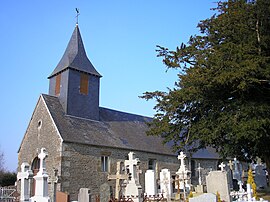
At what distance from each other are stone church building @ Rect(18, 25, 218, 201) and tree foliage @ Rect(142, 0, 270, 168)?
19.1 ft

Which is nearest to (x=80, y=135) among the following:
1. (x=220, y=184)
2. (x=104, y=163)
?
(x=104, y=163)

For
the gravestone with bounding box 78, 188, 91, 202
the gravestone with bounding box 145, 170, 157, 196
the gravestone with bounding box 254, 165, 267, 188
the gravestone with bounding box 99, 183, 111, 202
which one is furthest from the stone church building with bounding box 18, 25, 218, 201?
the gravestone with bounding box 254, 165, 267, 188

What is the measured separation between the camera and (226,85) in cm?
1541

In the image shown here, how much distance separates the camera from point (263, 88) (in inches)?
619

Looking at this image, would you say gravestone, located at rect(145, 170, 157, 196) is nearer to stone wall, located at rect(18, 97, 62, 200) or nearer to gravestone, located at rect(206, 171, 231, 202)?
stone wall, located at rect(18, 97, 62, 200)

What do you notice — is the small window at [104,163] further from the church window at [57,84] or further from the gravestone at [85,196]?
the gravestone at [85,196]

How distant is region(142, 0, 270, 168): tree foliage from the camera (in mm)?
13875

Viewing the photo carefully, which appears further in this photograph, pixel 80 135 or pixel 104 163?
pixel 104 163

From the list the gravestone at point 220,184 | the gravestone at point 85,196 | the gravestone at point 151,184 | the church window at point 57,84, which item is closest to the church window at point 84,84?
the church window at point 57,84

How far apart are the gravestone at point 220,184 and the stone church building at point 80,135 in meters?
10.1

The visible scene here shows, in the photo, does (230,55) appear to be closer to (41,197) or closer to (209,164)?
(41,197)

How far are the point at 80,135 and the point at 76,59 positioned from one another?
Result: 22.1 ft

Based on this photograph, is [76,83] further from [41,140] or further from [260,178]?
[260,178]

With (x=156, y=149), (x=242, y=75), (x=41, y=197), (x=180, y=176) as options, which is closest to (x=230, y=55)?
(x=242, y=75)
